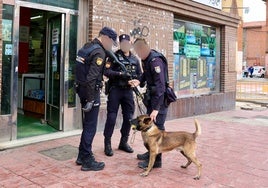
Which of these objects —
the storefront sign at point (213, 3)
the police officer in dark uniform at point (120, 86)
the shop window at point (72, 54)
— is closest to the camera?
the police officer in dark uniform at point (120, 86)

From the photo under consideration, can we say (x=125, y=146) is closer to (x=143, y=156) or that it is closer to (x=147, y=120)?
(x=143, y=156)

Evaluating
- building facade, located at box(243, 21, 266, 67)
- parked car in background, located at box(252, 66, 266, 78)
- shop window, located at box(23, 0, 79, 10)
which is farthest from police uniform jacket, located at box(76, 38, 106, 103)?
building facade, located at box(243, 21, 266, 67)

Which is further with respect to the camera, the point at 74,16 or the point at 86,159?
the point at 74,16

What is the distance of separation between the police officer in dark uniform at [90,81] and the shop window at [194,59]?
509 cm

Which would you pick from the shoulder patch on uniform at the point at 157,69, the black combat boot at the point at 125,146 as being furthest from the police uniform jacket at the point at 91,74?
the black combat boot at the point at 125,146

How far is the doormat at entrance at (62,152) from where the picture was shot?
5.35m

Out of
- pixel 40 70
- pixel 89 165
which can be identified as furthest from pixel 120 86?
pixel 40 70

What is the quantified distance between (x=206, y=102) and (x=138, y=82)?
589 centimetres

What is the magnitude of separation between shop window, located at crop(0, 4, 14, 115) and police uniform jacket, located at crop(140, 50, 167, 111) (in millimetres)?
2418

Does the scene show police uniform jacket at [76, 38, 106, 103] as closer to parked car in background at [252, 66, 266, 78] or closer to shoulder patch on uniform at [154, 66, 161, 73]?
shoulder patch on uniform at [154, 66, 161, 73]

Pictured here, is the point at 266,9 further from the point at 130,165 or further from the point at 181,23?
the point at 130,165

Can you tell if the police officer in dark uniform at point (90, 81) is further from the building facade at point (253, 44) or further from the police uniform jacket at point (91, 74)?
the building facade at point (253, 44)

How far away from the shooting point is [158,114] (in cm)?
495

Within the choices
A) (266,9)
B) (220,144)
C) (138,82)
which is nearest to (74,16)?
(138,82)
